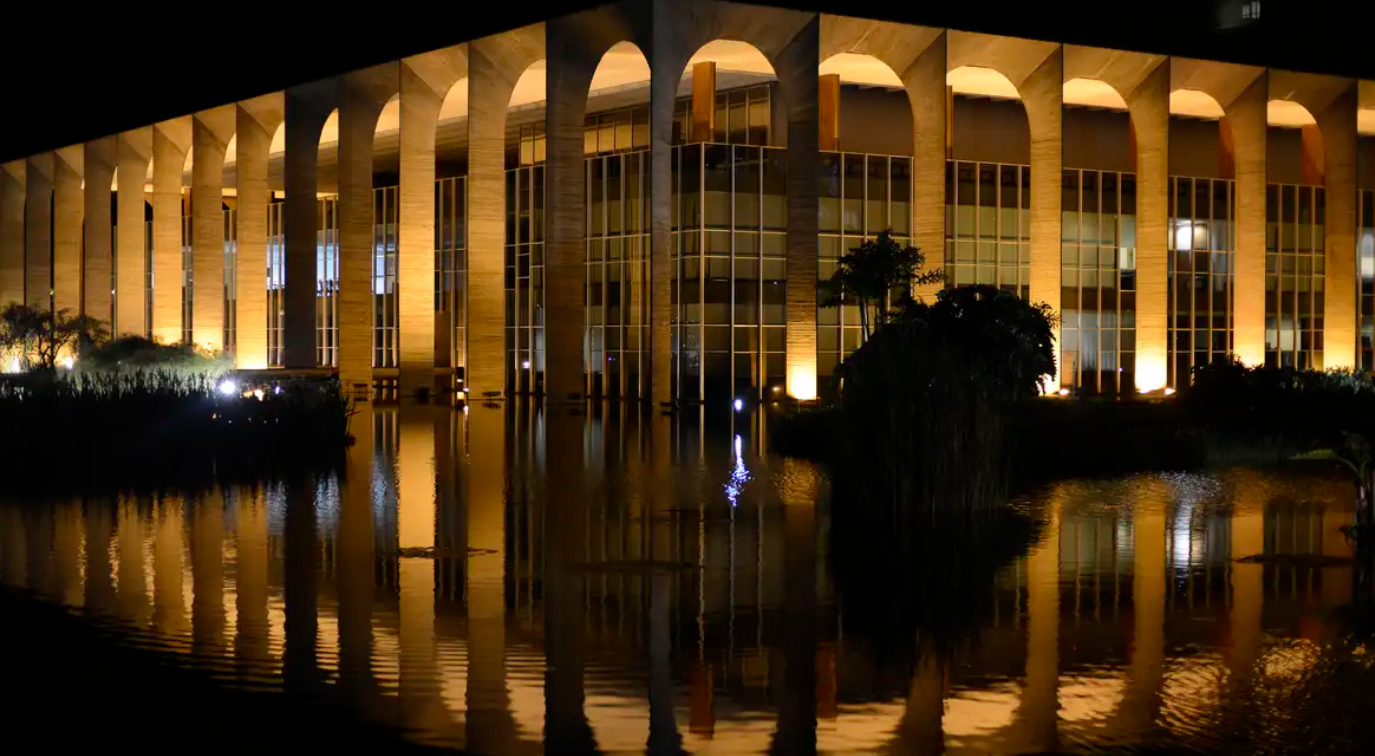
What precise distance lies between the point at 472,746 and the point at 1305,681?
12.1 ft

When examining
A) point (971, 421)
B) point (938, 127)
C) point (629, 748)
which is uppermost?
point (938, 127)

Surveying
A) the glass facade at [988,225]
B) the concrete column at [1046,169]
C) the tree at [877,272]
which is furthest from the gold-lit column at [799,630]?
the glass facade at [988,225]

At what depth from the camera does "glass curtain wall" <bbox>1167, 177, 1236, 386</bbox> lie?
49.2m

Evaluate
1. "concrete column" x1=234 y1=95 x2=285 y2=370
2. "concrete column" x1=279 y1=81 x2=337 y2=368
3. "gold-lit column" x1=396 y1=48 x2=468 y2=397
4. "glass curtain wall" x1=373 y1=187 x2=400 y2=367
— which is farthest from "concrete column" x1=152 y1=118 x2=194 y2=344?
"gold-lit column" x1=396 y1=48 x2=468 y2=397

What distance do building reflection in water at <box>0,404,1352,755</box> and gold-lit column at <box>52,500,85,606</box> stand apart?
0.14 ft

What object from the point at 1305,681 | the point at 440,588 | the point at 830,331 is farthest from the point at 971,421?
the point at 830,331

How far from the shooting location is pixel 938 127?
3741cm

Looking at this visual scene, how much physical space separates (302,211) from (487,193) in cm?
762

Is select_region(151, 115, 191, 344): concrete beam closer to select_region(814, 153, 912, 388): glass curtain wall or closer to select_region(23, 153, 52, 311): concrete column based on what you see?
select_region(23, 153, 52, 311): concrete column

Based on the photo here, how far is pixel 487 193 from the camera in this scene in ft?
129

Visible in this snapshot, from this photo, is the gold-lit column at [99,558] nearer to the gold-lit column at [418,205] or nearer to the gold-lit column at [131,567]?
the gold-lit column at [131,567]

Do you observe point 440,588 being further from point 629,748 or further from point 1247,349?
point 1247,349

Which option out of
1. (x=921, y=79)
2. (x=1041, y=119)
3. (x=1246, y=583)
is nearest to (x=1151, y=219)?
(x=1041, y=119)

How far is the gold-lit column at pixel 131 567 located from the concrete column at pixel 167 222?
1635 inches
